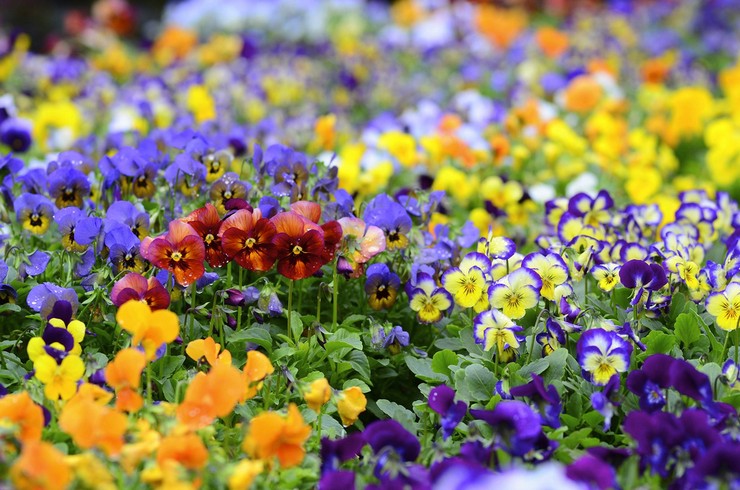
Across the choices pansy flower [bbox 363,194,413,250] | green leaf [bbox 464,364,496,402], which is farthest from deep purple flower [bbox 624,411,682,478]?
pansy flower [bbox 363,194,413,250]

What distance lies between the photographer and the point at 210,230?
239cm

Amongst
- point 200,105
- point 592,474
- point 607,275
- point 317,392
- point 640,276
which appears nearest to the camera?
point 592,474

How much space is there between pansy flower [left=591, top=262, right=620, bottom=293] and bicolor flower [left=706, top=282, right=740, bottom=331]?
257 mm

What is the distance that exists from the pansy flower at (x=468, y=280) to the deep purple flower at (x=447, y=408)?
0.42m

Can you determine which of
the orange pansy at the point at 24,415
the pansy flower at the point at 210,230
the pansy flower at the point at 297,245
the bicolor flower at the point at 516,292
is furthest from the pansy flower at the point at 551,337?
the orange pansy at the point at 24,415

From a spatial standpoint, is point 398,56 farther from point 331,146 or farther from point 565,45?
point 331,146

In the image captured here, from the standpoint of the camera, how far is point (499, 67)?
7242mm

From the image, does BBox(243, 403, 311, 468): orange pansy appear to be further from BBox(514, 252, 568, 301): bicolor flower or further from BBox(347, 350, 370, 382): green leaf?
BBox(514, 252, 568, 301): bicolor flower

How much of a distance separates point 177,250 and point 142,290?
129mm

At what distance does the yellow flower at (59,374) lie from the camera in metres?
2.02

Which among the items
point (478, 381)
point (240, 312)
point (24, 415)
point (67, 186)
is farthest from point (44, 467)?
point (67, 186)

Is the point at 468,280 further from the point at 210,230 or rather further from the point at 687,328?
Answer: the point at 210,230

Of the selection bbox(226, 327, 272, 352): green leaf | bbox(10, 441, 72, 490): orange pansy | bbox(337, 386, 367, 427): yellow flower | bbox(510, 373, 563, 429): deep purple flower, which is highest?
bbox(510, 373, 563, 429): deep purple flower

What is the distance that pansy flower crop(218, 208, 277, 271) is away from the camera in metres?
2.31
